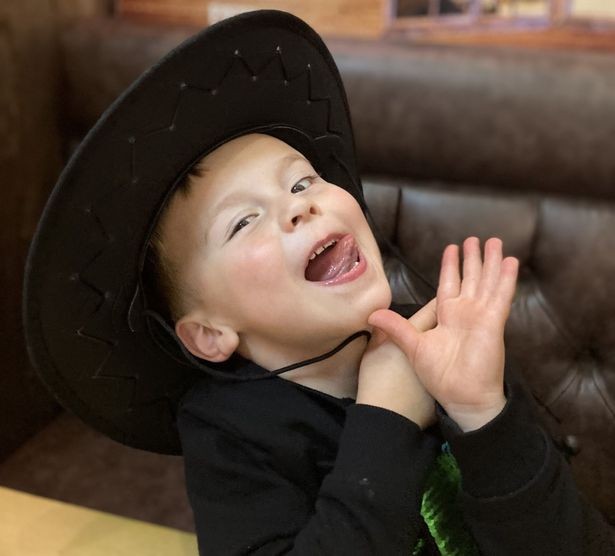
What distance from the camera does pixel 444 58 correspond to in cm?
115

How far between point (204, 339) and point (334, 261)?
0.60 ft

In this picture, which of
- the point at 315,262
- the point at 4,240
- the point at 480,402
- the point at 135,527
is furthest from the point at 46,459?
the point at 480,402

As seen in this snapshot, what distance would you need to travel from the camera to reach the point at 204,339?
83 cm

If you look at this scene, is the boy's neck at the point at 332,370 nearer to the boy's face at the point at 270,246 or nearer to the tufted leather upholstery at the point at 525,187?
the boy's face at the point at 270,246

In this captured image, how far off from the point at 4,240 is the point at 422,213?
0.74 metres

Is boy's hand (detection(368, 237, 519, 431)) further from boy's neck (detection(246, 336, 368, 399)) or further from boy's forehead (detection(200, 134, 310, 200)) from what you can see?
boy's forehead (detection(200, 134, 310, 200))

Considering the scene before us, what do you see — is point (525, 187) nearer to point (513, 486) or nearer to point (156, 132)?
point (513, 486)

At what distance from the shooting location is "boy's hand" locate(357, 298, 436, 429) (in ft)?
2.43

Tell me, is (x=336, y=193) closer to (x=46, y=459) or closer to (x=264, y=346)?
(x=264, y=346)

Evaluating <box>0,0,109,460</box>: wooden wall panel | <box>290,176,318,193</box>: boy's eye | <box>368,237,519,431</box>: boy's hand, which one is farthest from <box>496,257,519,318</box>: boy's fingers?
<box>0,0,109,460</box>: wooden wall panel

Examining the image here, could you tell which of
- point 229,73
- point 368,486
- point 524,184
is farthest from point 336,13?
point 368,486

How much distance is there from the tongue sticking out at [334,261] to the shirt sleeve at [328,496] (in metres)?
0.15

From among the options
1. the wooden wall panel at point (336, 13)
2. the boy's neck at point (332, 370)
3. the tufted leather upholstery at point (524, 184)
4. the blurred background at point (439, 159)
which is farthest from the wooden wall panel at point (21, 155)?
the boy's neck at point (332, 370)

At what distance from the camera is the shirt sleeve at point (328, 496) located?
680 millimetres
